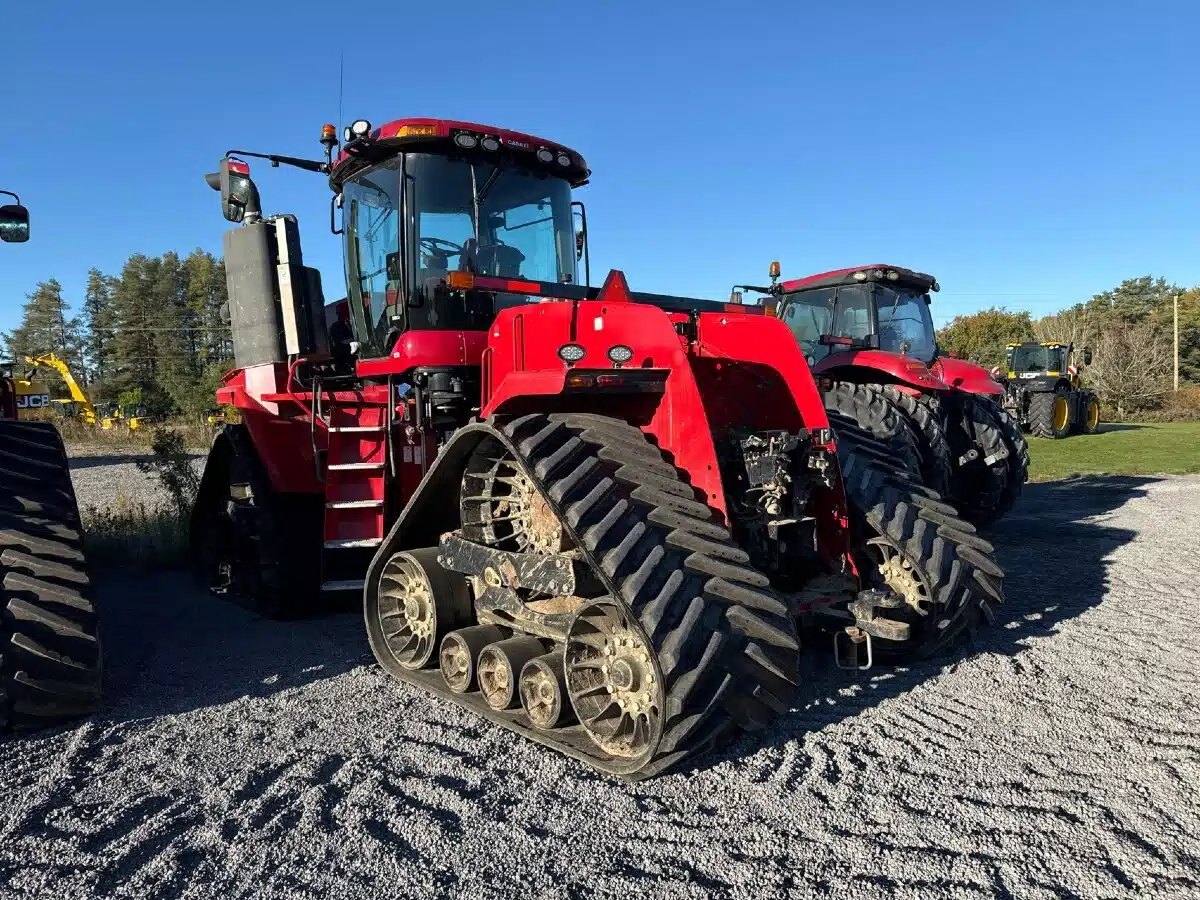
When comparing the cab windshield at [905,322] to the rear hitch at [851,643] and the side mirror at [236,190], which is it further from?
the side mirror at [236,190]

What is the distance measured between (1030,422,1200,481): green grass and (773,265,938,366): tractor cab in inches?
228

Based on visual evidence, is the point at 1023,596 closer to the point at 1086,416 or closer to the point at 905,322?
the point at 905,322

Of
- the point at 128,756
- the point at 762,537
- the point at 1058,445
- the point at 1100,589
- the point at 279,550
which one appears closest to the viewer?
the point at 128,756

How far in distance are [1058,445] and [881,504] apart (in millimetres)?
20305

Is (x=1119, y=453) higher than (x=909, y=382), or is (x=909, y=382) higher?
(x=909, y=382)

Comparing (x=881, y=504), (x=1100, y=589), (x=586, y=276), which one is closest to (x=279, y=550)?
(x=586, y=276)

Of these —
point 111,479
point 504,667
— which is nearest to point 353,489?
point 504,667

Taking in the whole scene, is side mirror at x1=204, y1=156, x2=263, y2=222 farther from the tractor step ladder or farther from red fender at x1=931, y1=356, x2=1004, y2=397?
red fender at x1=931, y1=356, x2=1004, y2=397

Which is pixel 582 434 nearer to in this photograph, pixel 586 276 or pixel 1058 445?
pixel 586 276

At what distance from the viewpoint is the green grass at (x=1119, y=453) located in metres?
16.1

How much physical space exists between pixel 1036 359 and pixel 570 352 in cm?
2735

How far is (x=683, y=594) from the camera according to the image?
3324 mm

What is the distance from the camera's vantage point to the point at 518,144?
18.6 feet

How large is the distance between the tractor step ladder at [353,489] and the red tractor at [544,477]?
0.02 metres
